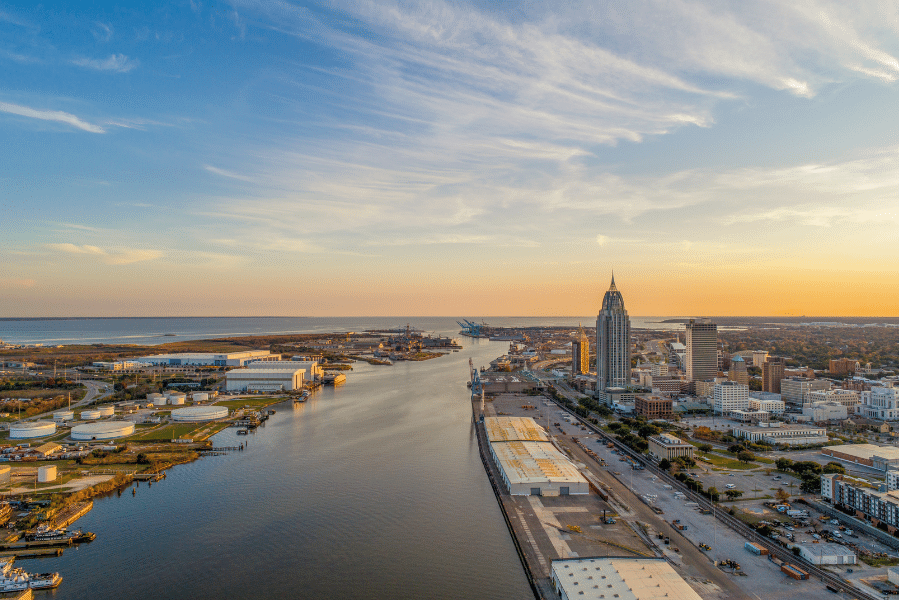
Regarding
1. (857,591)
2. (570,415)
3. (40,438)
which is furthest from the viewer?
(570,415)

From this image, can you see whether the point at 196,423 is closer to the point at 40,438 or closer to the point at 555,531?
the point at 40,438

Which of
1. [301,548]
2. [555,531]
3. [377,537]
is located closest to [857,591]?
[555,531]

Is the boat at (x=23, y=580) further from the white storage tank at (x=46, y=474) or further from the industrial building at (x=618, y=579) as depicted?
the industrial building at (x=618, y=579)

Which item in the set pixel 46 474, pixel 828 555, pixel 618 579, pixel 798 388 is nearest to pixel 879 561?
pixel 828 555

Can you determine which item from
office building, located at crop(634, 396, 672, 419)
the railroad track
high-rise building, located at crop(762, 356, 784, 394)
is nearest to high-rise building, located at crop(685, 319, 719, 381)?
high-rise building, located at crop(762, 356, 784, 394)

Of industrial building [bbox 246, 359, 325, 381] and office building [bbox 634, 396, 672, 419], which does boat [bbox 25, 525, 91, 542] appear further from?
industrial building [bbox 246, 359, 325, 381]
